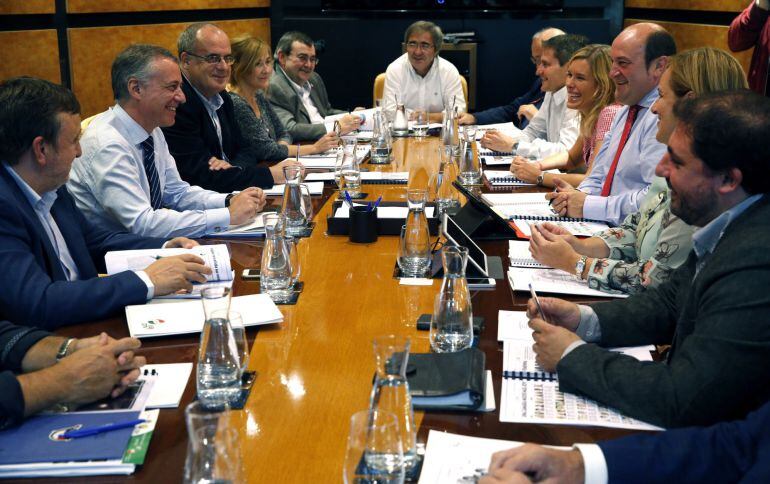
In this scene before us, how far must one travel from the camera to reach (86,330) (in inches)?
78.4

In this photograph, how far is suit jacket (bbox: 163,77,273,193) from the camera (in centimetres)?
368

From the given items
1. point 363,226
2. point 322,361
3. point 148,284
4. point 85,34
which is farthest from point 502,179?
point 85,34

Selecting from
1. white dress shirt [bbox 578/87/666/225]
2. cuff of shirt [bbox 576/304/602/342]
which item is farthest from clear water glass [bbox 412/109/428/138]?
cuff of shirt [bbox 576/304/602/342]

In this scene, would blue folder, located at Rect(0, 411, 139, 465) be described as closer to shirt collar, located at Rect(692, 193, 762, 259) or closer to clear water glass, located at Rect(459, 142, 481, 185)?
shirt collar, located at Rect(692, 193, 762, 259)

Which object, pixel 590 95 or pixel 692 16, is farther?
pixel 692 16

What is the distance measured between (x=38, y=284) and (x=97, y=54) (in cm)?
521

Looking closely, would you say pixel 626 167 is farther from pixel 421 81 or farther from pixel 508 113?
pixel 421 81

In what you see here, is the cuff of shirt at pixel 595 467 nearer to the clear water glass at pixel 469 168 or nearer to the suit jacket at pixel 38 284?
the suit jacket at pixel 38 284

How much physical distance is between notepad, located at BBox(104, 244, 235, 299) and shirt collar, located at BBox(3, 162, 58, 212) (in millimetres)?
211

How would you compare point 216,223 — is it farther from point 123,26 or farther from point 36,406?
point 123,26

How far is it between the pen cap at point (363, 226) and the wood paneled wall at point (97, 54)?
4590 mm

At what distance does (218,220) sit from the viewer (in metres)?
2.85

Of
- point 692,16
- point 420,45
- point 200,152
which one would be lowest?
point 200,152

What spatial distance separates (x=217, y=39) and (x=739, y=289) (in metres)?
3.09
